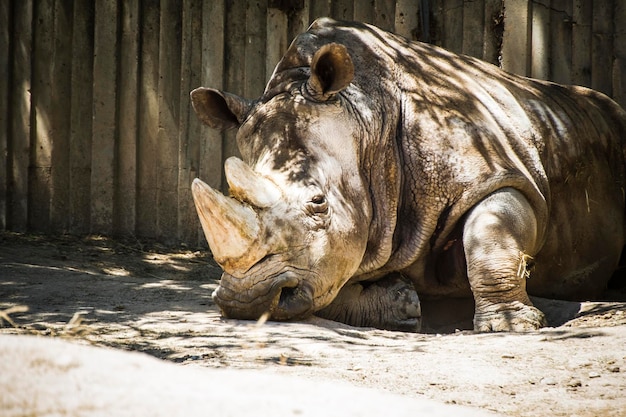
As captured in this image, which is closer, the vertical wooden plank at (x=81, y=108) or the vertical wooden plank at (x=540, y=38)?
the vertical wooden plank at (x=540, y=38)

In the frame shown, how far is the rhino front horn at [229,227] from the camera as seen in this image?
16.1ft

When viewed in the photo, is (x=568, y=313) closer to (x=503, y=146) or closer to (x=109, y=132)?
(x=503, y=146)

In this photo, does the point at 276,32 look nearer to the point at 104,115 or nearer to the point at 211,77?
the point at 211,77

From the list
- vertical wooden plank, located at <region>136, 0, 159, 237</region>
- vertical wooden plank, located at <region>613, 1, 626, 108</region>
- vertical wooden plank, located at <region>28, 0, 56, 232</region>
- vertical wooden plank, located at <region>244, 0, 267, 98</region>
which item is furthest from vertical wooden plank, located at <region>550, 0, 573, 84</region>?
vertical wooden plank, located at <region>28, 0, 56, 232</region>

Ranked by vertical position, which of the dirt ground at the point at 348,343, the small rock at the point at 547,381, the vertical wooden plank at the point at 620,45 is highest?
the vertical wooden plank at the point at 620,45

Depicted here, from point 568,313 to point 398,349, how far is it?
1996mm

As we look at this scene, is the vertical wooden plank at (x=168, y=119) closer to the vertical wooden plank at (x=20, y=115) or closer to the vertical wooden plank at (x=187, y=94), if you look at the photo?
the vertical wooden plank at (x=187, y=94)

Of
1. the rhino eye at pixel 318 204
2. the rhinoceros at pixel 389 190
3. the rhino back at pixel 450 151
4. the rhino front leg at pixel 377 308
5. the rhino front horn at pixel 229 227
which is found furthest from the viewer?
the rhino back at pixel 450 151

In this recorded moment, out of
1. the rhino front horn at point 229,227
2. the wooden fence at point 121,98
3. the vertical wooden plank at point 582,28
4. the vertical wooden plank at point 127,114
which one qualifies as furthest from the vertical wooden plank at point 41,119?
the vertical wooden plank at point 582,28

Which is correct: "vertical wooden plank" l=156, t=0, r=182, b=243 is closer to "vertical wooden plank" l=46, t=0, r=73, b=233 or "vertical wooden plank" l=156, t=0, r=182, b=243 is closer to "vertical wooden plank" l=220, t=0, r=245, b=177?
"vertical wooden plank" l=220, t=0, r=245, b=177

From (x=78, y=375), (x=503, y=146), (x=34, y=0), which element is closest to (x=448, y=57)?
(x=503, y=146)

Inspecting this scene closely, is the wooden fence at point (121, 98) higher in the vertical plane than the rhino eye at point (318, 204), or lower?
higher

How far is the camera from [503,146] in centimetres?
628

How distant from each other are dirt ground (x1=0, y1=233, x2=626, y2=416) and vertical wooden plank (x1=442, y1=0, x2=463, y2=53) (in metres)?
3.13
